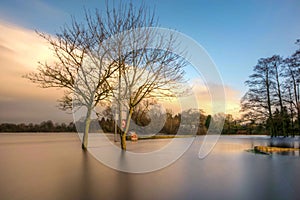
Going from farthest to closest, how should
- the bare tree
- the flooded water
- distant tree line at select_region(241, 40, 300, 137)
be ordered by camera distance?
distant tree line at select_region(241, 40, 300, 137) < the bare tree < the flooded water

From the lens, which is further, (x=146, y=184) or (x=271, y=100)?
(x=271, y=100)

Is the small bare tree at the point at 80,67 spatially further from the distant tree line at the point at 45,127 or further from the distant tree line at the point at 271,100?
the distant tree line at the point at 271,100

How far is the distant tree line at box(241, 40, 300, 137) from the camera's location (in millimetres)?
16594

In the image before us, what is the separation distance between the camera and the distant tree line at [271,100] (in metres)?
16.6

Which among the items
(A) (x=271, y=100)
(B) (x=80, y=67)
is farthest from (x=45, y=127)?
(A) (x=271, y=100)

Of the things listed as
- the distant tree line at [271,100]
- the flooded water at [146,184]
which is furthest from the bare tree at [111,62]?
the distant tree line at [271,100]

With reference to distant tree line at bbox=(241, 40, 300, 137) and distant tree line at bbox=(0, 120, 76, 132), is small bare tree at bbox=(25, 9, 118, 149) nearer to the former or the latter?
distant tree line at bbox=(0, 120, 76, 132)

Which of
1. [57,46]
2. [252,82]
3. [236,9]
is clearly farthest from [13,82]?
[252,82]

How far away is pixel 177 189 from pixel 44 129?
584 inches

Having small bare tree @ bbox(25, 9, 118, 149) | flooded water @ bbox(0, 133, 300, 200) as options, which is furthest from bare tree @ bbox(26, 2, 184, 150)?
flooded water @ bbox(0, 133, 300, 200)

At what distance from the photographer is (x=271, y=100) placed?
17.5 metres

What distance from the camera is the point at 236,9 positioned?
7562 millimetres

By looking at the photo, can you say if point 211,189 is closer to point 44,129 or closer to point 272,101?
point 44,129

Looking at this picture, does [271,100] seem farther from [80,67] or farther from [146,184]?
[146,184]
